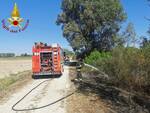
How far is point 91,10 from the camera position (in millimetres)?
57250

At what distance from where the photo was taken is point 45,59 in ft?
109

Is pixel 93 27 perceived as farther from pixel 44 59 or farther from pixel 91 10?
pixel 44 59

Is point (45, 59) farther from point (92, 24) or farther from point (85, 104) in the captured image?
→ point (92, 24)

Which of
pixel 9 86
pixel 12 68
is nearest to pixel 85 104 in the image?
pixel 9 86

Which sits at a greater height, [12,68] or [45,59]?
[45,59]

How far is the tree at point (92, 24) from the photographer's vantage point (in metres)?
57.3

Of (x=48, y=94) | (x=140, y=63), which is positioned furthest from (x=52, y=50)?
(x=140, y=63)

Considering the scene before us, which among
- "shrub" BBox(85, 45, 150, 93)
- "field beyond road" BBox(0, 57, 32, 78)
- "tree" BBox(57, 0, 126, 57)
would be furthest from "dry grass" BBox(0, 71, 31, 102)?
"tree" BBox(57, 0, 126, 57)

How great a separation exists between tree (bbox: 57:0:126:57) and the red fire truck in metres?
24.0

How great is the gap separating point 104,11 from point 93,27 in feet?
10.5

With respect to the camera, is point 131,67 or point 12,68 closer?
point 131,67

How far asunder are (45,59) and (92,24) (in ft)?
83.4

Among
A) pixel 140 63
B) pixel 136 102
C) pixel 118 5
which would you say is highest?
pixel 118 5

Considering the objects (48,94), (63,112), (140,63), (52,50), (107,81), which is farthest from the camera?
(52,50)
